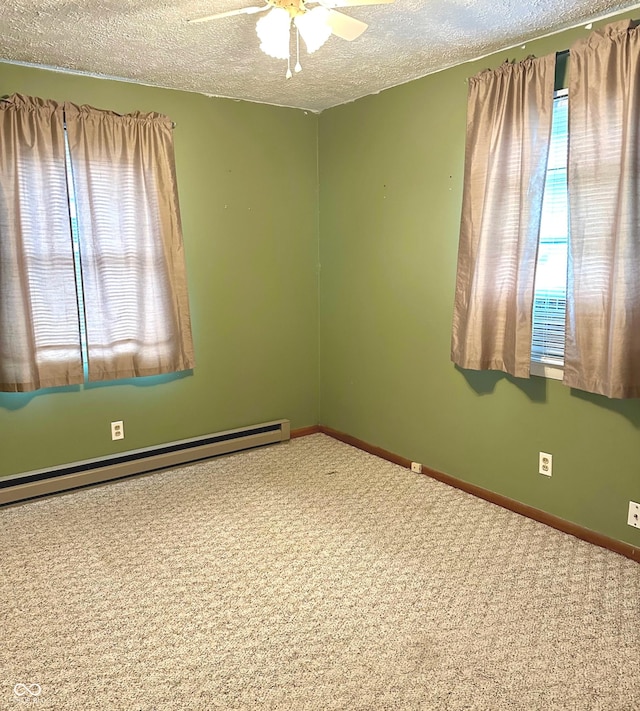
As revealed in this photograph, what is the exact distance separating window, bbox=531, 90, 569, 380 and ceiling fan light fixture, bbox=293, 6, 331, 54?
1.19 m

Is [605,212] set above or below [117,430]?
above

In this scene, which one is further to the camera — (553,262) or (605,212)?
(553,262)

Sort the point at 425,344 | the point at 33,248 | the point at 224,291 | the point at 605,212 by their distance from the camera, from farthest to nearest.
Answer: the point at 224,291 → the point at 425,344 → the point at 33,248 → the point at 605,212

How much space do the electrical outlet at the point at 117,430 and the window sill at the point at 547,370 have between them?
2423mm

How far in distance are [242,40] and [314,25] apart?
26.7 inches

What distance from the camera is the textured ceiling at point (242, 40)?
238 centimetres

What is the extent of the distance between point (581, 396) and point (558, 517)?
0.64 m

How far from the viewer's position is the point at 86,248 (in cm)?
327

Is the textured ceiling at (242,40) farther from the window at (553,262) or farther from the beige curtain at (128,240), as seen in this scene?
the window at (553,262)

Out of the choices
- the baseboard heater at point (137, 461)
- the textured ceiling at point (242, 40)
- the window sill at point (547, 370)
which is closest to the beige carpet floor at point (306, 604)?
the baseboard heater at point (137, 461)

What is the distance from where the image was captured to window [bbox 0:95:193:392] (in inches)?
121

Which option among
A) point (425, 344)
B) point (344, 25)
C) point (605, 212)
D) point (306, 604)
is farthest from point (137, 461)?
point (605, 212)

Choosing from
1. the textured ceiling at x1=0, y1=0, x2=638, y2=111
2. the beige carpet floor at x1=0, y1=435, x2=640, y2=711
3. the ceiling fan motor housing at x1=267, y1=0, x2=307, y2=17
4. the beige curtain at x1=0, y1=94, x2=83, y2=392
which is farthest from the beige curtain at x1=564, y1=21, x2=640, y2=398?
the beige curtain at x1=0, y1=94, x2=83, y2=392

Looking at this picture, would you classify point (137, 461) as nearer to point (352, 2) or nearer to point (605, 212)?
point (352, 2)
